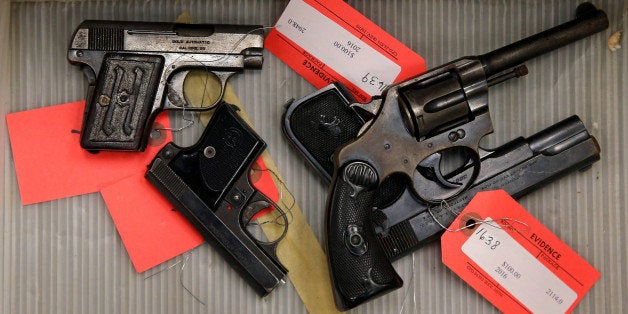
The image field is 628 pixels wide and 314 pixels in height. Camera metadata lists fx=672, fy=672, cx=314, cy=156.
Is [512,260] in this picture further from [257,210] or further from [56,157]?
[56,157]

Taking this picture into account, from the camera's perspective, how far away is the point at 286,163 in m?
1.23

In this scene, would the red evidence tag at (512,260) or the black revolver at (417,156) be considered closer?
the black revolver at (417,156)

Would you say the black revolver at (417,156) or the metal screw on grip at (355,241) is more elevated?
the black revolver at (417,156)

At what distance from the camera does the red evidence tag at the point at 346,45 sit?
1.23m

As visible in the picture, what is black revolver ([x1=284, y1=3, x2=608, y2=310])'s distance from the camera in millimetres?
1089

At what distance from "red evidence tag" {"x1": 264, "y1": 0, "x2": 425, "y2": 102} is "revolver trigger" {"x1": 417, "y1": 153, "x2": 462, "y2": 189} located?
0.54 ft

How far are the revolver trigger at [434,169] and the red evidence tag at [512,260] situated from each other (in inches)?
3.4

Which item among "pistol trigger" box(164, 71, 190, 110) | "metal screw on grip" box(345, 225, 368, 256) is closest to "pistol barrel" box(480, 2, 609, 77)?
"metal screw on grip" box(345, 225, 368, 256)

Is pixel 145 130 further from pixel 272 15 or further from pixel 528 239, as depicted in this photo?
pixel 528 239

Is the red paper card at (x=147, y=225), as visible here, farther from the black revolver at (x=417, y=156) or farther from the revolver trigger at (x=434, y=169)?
the revolver trigger at (x=434, y=169)

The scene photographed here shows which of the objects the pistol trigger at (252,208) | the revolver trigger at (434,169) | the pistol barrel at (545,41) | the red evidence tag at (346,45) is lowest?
the pistol trigger at (252,208)

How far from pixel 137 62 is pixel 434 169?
55cm

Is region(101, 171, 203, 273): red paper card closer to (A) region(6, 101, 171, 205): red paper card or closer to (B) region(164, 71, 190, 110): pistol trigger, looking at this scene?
(A) region(6, 101, 171, 205): red paper card

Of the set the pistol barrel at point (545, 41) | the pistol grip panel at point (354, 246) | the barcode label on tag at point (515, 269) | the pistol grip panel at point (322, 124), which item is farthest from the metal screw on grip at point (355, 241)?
the pistol barrel at point (545, 41)
